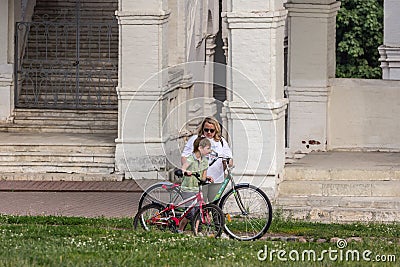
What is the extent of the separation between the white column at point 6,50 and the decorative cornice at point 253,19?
8.79 m

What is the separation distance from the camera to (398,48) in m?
28.6

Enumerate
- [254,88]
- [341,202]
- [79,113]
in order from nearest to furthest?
[254,88]
[341,202]
[79,113]

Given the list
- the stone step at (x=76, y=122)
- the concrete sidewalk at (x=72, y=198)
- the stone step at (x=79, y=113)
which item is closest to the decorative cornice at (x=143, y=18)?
the concrete sidewalk at (x=72, y=198)

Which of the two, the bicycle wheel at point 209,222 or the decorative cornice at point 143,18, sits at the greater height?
the decorative cornice at point 143,18

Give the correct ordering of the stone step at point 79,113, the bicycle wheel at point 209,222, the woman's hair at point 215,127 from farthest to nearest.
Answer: the stone step at point 79,113 → the woman's hair at point 215,127 → the bicycle wheel at point 209,222

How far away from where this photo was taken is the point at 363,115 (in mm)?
→ 20828

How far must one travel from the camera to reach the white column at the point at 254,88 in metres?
16.8

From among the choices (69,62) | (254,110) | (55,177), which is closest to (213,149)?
(254,110)

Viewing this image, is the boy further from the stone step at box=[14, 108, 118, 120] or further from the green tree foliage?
the green tree foliage

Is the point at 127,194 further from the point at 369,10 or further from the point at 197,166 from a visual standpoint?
the point at 369,10

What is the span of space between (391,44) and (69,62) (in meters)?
7.19

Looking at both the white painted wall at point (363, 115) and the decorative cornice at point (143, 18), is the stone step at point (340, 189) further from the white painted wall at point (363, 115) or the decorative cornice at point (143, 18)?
the decorative cornice at point (143, 18)

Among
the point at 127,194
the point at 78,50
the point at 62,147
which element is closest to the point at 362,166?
the point at 127,194

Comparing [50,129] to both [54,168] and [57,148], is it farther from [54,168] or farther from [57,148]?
[54,168]
